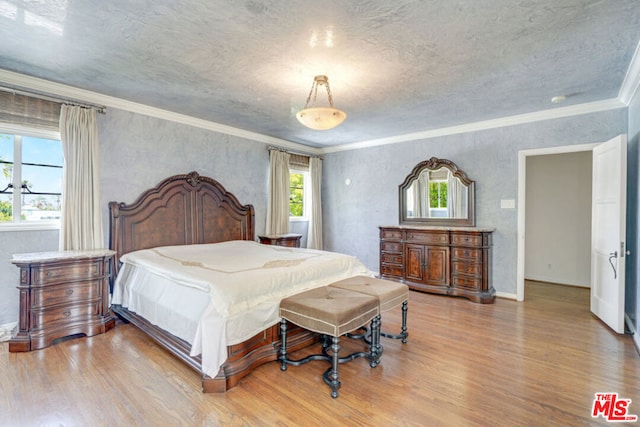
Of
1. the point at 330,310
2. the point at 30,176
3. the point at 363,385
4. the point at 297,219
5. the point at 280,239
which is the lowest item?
the point at 363,385

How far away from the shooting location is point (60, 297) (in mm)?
2951

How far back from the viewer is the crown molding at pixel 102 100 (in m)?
3.08

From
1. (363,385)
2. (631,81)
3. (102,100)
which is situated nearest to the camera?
(363,385)

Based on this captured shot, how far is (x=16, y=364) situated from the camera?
99.3 inches

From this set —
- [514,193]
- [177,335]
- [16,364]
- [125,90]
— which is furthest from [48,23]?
[514,193]

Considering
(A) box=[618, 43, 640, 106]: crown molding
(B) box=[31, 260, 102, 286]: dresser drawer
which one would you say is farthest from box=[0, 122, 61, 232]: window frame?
(A) box=[618, 43, 640, 106]: crown molding

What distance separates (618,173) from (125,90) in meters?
5.38

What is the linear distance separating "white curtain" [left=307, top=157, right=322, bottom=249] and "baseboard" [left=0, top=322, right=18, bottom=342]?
14.1 ft

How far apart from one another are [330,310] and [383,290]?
757mm

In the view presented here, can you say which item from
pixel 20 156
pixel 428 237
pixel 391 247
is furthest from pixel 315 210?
pixel 20 156

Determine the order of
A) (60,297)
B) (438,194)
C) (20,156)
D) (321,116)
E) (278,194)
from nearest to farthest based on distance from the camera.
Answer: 1. (321,116)
2. (60,297)
3. (20,156)
4. (438,194)
5. (278,194)

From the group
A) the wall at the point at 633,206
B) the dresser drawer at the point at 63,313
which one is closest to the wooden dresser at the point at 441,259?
the wall at the point at 633,206

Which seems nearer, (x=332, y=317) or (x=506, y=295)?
(x=332, y=317)

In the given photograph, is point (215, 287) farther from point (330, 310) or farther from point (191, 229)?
point (191, 229)
